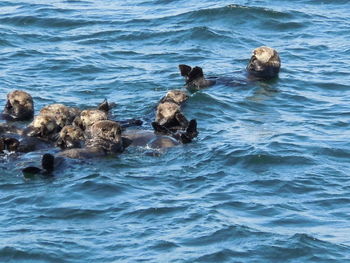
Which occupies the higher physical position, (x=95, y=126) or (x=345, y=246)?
(x=95, y=126)

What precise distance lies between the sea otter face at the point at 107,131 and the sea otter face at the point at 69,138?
0.23 meters

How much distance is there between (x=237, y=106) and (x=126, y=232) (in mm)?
5619

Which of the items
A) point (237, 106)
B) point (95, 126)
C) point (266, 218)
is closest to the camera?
point (266, 218)

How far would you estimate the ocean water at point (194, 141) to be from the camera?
10.6 metres

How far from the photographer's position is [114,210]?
37.2 ft

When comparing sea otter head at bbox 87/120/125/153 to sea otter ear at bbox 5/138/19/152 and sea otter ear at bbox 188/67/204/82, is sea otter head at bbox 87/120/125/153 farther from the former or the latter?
sea otter ear at bbox 188/67/204/82

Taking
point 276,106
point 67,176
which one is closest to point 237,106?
point 276,106

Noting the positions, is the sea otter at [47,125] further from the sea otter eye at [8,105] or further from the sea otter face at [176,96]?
the sea otter face at [176,96]

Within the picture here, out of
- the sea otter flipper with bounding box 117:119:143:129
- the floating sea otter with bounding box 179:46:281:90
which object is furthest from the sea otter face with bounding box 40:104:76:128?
the floating sea otter with bounding box 179:46:281:90

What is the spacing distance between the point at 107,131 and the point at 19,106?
7.46ft

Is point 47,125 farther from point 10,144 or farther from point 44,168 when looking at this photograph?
point 44,168

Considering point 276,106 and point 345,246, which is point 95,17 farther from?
point 345,246

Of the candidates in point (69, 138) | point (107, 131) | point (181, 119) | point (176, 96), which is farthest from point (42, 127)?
point (176, 96)

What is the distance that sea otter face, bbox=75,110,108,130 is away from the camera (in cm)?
1396
